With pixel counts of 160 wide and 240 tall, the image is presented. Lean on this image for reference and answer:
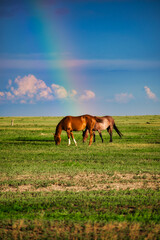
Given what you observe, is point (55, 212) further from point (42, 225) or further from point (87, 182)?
point (87, 182)

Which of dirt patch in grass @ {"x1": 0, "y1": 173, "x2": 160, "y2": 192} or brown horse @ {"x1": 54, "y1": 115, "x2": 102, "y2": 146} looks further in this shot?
brown horse @ {"x1": 54, "y1": 115, "x2": 102, "y2": 146}

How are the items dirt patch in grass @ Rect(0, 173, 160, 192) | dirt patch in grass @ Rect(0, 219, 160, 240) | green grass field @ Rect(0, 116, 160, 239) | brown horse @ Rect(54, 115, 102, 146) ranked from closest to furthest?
dirt patch in grass @ Rect(0, 219, 160, 240) < green grass field @ Rect(0, 116, 160, 239) < dirt patch in grass @ Rect(0, 173, 160, 192) < brown horse @ Rect(54, 115, 102, 146)

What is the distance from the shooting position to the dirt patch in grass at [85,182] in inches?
377

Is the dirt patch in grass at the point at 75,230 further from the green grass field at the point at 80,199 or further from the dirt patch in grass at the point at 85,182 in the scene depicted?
the dirt patch in grass at the point at 85,182

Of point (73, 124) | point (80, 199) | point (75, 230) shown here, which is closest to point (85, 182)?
point (80, 199)

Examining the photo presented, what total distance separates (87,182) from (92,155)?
6.91 meters

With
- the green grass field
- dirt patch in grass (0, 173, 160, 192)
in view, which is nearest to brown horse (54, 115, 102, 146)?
the green grass field

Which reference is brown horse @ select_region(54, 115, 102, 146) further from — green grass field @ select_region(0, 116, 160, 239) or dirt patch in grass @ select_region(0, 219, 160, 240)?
dirt patch in grass @ select_region(0, 219, 160, 240)

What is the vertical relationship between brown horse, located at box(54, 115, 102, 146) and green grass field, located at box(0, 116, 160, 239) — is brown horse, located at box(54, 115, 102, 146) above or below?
above

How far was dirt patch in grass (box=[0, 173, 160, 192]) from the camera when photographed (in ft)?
31.4

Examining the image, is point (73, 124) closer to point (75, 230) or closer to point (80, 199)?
point (80, 199)

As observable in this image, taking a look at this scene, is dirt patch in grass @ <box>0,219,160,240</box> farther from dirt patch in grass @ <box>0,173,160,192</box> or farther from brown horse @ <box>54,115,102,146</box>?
brown horse @ <box>54,115,102,146</box>

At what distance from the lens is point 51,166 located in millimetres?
13594

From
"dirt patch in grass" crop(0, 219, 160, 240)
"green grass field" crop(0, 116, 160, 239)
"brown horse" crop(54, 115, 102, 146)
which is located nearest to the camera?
"dirt patch in grass" crop(0, 219, 160, 240)
